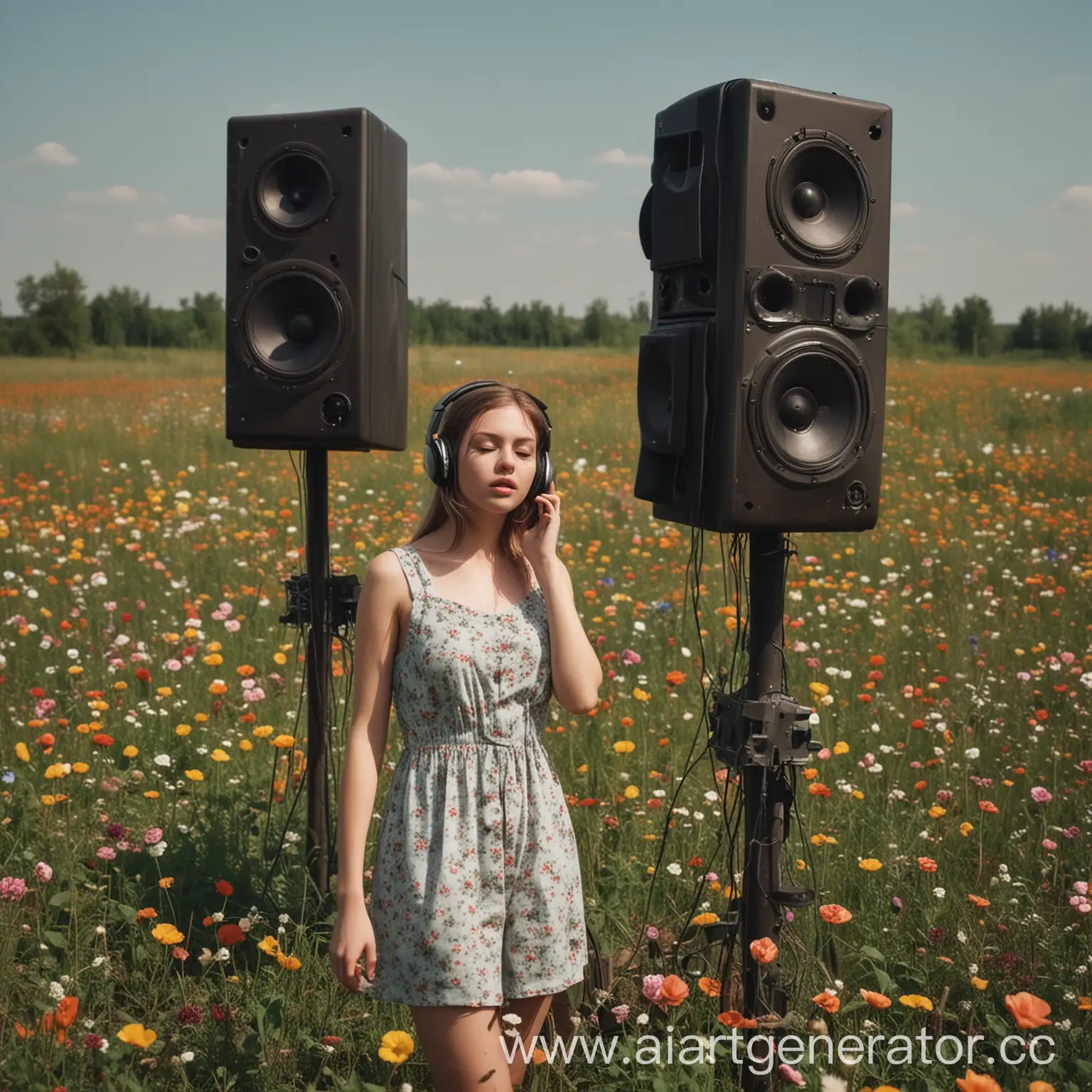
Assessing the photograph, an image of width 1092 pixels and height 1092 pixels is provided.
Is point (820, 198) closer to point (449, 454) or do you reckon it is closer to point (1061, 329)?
point (449, 454)

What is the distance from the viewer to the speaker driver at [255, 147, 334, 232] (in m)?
3.24

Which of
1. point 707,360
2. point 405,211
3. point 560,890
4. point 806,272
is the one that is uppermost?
point 405,211

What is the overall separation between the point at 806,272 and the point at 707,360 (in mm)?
282

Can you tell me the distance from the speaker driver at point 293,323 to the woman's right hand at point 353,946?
5.30ft

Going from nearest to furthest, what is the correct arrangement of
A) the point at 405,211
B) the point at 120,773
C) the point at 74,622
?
the point at 405,211
the point at 120,773
the point at 74,622

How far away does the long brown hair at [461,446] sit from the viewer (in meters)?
2.37

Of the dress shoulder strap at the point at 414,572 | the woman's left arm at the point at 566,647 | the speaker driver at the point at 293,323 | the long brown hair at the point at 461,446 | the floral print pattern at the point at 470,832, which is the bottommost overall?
the floral print pattern at the point at 470,832

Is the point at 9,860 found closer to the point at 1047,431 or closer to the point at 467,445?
the point at 467,445

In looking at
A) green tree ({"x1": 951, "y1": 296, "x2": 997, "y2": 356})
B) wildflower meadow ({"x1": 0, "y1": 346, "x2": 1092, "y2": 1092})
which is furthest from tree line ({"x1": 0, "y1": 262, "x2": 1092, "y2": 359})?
wildflower meadow ({"x1": 0, "y1": 346, "x2": 1092, "y2": 1092})

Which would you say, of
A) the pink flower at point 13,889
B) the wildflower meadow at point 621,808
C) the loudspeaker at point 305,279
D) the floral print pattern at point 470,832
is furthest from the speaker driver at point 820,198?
the pink flower at point 13,889

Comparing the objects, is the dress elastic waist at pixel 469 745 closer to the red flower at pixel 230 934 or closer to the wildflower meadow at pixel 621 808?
the wildflower meadow at pixel 621 808

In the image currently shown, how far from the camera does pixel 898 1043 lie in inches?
103

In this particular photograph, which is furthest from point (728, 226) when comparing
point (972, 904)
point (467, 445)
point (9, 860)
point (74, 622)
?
point (74, 622)

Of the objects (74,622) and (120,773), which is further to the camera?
(74,622)
